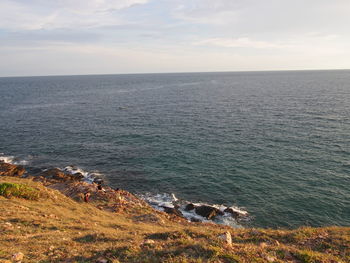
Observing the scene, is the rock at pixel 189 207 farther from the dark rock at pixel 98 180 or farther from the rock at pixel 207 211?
the dark rock at pixel 98 180

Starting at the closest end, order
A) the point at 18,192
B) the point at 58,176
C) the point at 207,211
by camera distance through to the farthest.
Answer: the point at 18,192 < the point at 207,211 < the point at 58,176

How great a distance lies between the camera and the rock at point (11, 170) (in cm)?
3866

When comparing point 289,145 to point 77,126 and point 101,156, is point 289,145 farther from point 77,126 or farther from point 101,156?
point 77,126

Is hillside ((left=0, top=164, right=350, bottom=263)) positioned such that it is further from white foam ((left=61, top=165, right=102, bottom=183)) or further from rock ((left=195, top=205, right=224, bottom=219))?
white foam ((left=61, top=165, right=102, bottom=183))

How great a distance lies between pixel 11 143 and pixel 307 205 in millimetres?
62062

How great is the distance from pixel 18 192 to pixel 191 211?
1959 centimetres

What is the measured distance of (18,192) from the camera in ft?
78.8

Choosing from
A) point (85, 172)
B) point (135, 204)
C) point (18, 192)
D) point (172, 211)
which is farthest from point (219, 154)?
point (18, 192)

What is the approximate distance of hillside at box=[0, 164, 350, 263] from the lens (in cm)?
1138

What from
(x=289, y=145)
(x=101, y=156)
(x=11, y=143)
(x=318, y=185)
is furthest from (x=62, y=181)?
(x=289, y=145)

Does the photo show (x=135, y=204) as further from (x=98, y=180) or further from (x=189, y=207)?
(x=98, y=180)

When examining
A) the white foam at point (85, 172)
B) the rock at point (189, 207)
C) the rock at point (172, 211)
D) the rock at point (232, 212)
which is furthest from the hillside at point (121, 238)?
the white foam at point (85, 172)

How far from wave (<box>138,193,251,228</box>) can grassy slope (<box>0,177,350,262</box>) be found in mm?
7165

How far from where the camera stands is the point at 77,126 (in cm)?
6844
